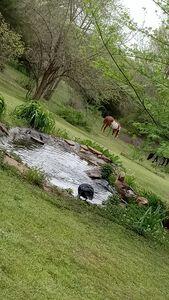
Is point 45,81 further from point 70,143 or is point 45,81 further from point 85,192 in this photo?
point 85,192

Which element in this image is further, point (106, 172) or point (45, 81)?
point (45, 81)

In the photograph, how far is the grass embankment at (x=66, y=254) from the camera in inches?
255

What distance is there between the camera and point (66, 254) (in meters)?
7.88

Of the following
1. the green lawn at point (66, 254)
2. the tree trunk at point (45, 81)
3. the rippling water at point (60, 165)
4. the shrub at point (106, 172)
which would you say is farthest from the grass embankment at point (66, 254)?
the tree trunk at point (45, 81)

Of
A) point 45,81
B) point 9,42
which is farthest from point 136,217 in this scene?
point 45,81

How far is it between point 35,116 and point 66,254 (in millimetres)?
10206

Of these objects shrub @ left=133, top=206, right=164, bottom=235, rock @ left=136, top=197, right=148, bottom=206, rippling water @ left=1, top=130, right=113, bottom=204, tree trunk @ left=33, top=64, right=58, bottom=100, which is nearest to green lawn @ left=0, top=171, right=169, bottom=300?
shrub @ left=133, top=206, right=164, bottom=235

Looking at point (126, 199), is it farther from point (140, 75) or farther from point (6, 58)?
point (6, 58)

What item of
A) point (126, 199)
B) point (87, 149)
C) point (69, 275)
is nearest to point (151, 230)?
point (126, 199)

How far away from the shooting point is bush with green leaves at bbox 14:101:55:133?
1773 cm

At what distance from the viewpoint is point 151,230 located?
39.7 ft

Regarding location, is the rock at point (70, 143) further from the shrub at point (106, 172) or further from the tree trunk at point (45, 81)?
the tree trunk at point (45, 81)

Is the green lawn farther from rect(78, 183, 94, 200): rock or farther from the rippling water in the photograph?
the rippling water

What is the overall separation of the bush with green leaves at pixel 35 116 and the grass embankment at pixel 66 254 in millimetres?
6459
